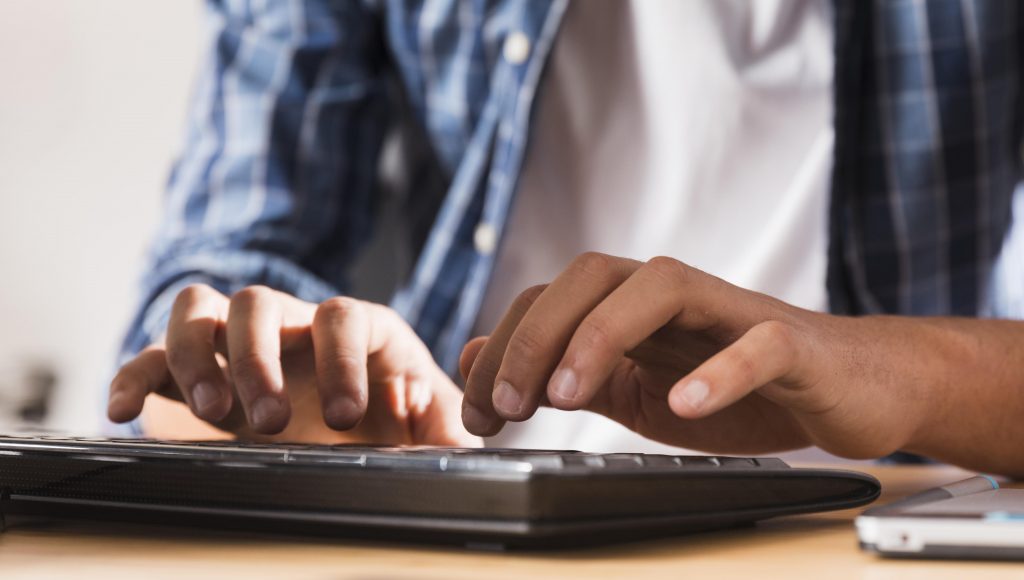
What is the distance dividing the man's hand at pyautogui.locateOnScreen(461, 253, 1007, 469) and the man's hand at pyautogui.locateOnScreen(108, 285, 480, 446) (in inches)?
3.5

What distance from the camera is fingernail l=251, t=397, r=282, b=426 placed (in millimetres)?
585

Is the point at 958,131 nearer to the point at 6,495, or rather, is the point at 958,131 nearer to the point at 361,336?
the point at 361,336

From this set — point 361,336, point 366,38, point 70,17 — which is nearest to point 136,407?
point 361,336

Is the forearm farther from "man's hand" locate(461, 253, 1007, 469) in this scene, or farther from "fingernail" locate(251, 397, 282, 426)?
"fingernail" locate(251, 397, 282, 426)

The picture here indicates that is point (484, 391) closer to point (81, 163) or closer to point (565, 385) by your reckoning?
point (565, 385)

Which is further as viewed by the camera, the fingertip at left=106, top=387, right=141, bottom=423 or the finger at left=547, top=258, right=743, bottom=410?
the fingertip at left=106, top=387, right=141, bottom=423

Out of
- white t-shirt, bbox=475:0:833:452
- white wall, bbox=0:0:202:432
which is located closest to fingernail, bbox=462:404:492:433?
white t-shirt, bbox=475:0:833:452

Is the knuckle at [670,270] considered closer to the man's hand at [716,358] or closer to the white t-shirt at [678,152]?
the man's hand at [716,358]

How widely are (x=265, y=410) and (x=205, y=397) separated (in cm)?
6

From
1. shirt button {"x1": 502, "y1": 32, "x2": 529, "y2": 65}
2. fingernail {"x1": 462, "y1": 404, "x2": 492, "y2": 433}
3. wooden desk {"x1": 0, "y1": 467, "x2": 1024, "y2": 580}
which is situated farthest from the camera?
shirt button {"x1": 502, "y1": 32, "x2": 529, "y2": 65}

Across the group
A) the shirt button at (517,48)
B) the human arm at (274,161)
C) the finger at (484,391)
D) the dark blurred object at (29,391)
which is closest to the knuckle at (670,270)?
the finger at (484,391)

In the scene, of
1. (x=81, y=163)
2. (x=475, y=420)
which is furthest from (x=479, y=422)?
(x=81, y=163)

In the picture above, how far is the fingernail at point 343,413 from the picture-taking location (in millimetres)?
586

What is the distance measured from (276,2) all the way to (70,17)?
98 centimetres
